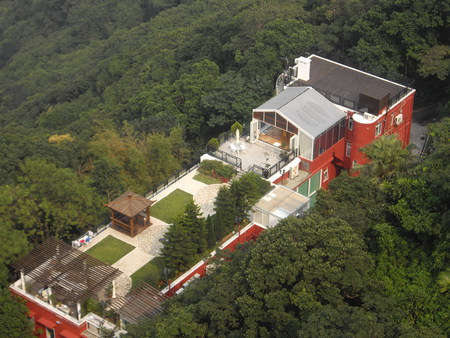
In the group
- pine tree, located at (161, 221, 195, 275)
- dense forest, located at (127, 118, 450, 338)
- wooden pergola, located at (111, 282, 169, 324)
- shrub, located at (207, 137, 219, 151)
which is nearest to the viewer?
dense forest, located at (127, 118, 450, 338)

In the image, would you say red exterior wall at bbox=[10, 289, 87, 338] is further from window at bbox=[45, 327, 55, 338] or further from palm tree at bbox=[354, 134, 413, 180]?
palm tree at bbox=[354, 134, 413, 180]

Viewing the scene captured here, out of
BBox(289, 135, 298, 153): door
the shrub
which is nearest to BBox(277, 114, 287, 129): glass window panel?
BBox(289, 135, 298, 153): door

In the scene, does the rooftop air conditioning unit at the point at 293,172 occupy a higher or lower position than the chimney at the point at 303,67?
lower

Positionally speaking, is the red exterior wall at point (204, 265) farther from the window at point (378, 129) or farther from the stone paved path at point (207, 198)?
the window at point (378, 129)

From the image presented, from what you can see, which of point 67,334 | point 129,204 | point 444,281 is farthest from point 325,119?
point 67,334

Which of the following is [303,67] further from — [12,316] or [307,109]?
[12,316]

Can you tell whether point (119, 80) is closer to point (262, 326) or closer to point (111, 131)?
point (111, 131)

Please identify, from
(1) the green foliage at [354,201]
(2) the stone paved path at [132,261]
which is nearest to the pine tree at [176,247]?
(2) the stone paved path at [132,261]
